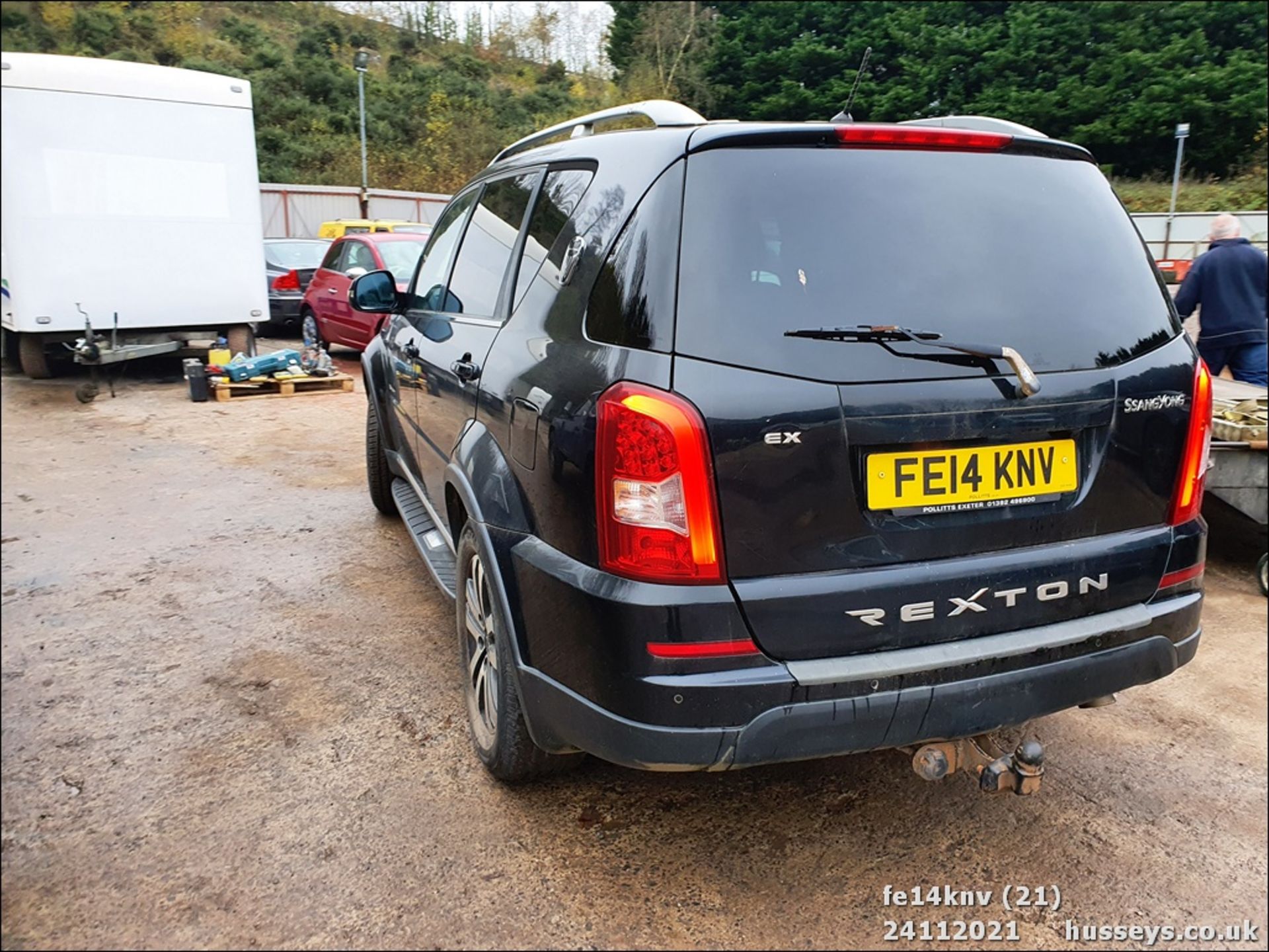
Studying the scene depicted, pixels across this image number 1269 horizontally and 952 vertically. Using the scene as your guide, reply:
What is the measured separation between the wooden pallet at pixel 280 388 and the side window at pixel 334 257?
2242 mm

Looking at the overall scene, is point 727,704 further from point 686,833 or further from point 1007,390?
point 1007,390

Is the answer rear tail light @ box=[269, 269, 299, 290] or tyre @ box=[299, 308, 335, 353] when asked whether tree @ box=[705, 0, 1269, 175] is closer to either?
rear tail light @ box=[269, 269, 299, 290]

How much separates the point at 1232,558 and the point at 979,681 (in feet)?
12.0

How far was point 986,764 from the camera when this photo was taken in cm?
224

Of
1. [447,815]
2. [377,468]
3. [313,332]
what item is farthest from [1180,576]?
[313,332]

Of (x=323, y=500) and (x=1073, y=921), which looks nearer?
(x=1073, y=921)

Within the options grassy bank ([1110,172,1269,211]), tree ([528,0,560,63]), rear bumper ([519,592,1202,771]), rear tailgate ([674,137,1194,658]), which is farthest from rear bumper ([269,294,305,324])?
tree ([528,0,560,63])

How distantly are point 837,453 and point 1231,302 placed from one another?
531 centimetres

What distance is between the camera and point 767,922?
2172 millimetres

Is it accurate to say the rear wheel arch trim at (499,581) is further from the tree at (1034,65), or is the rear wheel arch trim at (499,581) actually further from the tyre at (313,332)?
the tree at (1034,65)

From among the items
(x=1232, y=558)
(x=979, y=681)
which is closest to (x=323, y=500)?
(x=979, y=681)

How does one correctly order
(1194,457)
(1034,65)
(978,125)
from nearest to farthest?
(1194,457)
(978,125)
(1034,65)

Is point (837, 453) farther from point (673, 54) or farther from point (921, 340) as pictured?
point (673, 54)

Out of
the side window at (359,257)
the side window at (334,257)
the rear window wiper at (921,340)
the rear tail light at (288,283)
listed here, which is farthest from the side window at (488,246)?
the rear tail light at (288,283)
